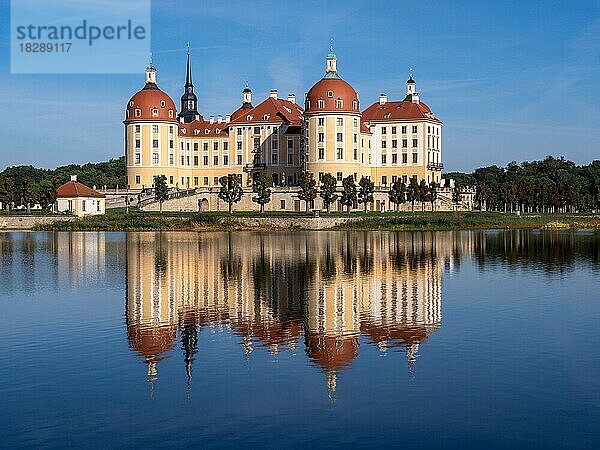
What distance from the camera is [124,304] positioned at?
22.7 m

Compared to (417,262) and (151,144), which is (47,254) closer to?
(417,262)

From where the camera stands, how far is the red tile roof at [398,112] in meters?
84.4

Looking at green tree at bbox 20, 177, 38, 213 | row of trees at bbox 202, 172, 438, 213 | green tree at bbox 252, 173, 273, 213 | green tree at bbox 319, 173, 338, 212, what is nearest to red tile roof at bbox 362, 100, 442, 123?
row of trees at bbox 202, 172, 438, 213

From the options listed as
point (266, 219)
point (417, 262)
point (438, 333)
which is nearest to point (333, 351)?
point (438, 333)

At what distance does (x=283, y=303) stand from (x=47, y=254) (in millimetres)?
20002

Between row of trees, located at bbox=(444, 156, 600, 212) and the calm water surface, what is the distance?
54692 mm

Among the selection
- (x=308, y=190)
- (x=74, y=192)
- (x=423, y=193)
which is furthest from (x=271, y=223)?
(x=74, y=192)

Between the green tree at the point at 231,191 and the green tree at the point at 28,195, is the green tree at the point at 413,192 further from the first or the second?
the green tree at the point at 28,195

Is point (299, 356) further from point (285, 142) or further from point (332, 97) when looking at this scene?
point (285, 142)

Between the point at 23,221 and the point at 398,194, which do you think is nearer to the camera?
the point at 23,221

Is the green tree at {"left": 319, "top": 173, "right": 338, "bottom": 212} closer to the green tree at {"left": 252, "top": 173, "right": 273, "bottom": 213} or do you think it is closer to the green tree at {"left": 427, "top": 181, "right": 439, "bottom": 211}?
the green tree at {"left": 252, "top": 173, "right": 273, "bottom": 213}

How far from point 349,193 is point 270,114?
1922 cm

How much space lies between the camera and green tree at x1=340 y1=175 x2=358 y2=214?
228 ft

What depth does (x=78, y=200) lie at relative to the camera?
71.2m
